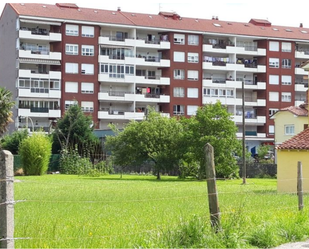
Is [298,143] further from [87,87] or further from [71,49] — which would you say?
[71,49]

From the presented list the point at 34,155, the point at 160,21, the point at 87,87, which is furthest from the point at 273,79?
the point at 34,155

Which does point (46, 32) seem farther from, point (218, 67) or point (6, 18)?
point (218, 67)

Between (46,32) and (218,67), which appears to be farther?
(218,67)

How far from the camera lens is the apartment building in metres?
89.6

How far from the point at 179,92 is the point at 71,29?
1768 centimetres

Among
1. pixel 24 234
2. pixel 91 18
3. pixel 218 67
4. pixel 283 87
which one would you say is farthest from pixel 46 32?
pixel 24 234

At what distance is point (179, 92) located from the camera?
9744 cm

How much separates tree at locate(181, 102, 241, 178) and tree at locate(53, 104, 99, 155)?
19.8 meters

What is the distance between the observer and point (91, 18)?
9250cm

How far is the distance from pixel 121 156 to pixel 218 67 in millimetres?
38513

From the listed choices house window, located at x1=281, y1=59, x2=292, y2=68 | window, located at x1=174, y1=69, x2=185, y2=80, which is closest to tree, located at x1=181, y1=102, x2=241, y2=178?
window, located at x1=174, y1=69, x2=185, y2=80

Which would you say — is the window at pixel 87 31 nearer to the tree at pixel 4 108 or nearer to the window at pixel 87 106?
the window at pixel 87 106

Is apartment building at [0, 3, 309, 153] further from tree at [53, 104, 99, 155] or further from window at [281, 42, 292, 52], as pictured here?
tree at [53, 104, 99, 155]

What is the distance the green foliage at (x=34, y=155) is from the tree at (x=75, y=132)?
9.64 m
